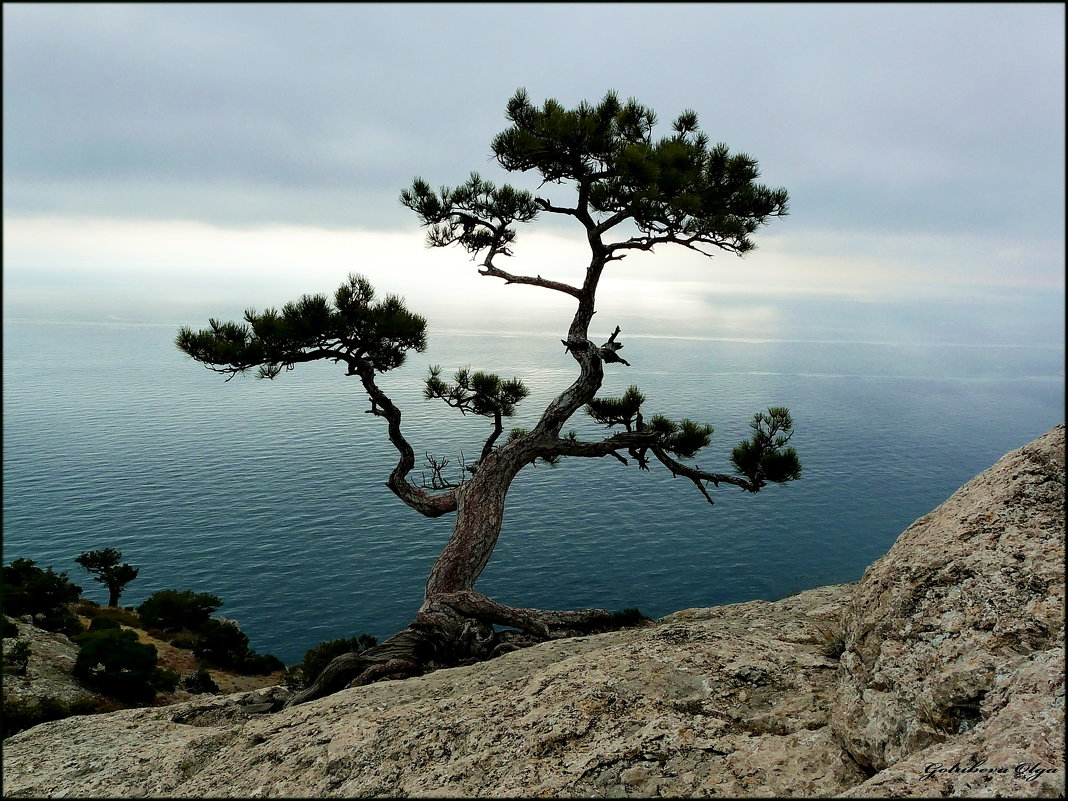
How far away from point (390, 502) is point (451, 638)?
57507 mm

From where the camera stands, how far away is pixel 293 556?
177 ft

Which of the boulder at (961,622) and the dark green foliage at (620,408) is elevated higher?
the dark green foliage at (620,408)

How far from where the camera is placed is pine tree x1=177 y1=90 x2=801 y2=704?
13.0 meters

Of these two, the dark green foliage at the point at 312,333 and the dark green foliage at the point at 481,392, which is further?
Result: the dark green foliage at the point at 481,392

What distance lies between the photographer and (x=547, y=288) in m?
13.0

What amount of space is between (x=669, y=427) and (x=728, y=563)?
42.3 m

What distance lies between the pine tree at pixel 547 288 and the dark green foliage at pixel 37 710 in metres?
9.22

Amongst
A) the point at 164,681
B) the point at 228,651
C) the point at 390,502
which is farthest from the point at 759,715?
the point at 390,502

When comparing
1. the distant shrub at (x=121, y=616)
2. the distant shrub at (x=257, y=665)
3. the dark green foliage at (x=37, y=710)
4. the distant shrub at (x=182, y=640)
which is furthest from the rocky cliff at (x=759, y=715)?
the distant shrub at (x=121, y=616)

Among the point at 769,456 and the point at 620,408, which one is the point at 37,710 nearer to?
the point at 620,408

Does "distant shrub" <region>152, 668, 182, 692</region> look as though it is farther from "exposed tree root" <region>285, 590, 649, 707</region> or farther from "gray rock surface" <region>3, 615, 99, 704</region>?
"exposed tree root" <region>285, 590, 649, 707</region>

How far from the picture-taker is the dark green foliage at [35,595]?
96.5ft

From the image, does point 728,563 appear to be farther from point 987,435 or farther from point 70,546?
point 987,435

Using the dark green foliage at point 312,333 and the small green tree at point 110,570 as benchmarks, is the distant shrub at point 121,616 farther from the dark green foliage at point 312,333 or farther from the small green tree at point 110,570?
the dark green foliage at point 312,333
